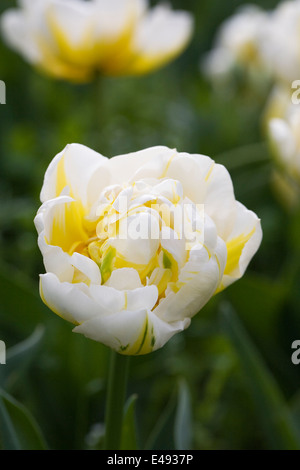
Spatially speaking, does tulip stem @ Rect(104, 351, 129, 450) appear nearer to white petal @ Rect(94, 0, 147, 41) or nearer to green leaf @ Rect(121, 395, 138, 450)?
green leaf @ Rect(121, 395, 138, 450)

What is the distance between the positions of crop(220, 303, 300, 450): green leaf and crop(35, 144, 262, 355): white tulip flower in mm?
197

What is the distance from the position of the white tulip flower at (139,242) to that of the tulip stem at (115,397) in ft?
0.13

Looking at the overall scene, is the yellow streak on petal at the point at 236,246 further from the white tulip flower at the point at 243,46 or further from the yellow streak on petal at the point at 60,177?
the white tulip flower at the point at 243,46

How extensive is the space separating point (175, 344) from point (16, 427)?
1.36 ft

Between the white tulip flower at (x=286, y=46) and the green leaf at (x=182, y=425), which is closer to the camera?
the green leaf at (x=182, y=425)

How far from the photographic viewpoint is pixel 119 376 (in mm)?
479

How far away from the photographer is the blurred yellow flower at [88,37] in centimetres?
103

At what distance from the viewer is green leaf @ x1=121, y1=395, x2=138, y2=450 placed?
0.56 m

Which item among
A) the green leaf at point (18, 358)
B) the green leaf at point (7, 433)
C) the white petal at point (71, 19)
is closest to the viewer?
the green leaf at point (7, 433)

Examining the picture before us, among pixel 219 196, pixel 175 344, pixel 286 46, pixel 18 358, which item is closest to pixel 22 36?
pixel 286 46

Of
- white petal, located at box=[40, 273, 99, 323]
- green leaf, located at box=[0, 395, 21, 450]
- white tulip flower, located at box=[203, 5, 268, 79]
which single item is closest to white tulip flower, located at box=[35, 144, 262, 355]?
white petal, located at box=[40, 273, 99, 323]

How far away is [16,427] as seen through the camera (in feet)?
1.87

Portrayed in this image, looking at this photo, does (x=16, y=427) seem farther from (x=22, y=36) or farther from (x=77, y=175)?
(x=22, y=36)

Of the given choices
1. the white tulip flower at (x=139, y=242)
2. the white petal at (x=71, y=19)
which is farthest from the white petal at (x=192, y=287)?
the white petal at (x=71, y=19)
